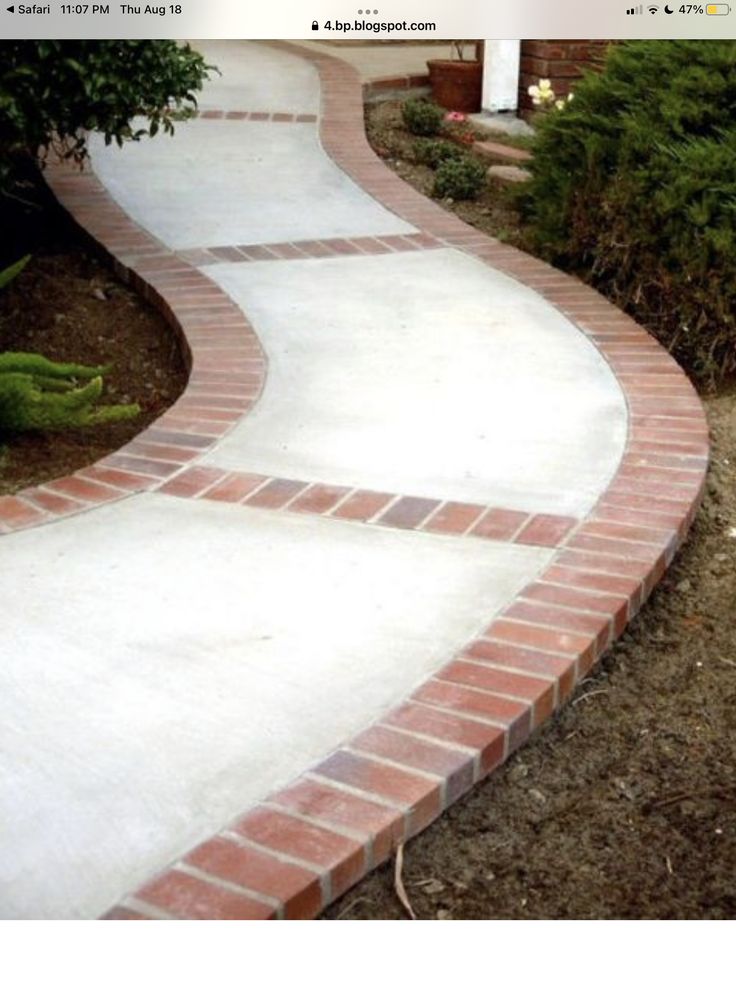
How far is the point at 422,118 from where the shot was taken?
19.8 ft

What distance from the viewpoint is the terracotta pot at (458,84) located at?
6613mm

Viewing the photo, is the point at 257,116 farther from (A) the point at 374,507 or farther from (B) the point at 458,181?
(A) the point at 374,507

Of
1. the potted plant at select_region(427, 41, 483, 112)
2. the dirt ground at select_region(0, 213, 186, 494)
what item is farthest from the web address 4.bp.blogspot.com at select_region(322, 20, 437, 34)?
the potted plant at select_region(427, 41, 483, 112)

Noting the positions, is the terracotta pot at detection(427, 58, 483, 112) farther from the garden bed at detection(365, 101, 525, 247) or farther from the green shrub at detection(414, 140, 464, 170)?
the green shrub at detection(414, 140, 464, 170)

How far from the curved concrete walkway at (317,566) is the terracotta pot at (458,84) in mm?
2425

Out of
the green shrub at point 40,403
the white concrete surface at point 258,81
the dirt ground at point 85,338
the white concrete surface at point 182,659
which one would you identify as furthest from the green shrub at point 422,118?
the white concrete surface at point 182,659

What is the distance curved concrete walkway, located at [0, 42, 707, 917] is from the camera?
1730 mm

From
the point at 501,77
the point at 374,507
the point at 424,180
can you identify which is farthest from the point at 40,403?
the point at 501,77

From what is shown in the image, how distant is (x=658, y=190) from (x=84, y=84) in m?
1.67

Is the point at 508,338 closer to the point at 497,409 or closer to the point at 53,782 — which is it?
the point at 497,409

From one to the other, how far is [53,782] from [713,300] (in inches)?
101

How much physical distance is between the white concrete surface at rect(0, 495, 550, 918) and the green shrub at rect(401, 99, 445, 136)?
3.80 metres

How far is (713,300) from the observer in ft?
12.2

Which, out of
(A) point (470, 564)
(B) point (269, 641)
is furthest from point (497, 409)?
(B) point (269, 641)
